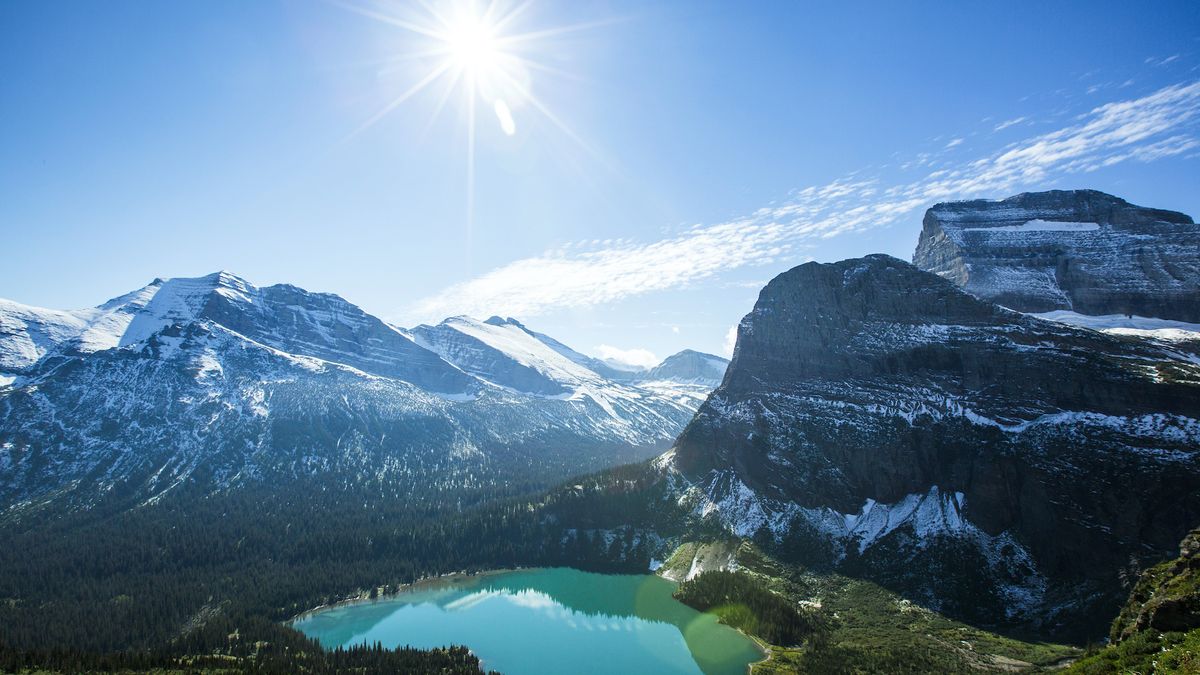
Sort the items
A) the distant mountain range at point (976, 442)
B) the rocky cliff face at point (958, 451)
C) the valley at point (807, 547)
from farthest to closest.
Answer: the distant mountain range at point (976, 442) < the rocky cliff face at point (958, 451) < the valley at point (807, 547)

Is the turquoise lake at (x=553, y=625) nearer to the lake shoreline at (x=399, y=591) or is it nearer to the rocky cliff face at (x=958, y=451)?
the lake shoreline at (x=399, y=591)

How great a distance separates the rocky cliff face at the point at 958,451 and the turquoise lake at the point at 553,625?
39.1 metres

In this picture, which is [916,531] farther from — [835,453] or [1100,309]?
[1100,309]

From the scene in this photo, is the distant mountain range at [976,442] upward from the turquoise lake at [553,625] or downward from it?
upward

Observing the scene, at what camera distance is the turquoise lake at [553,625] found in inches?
4395

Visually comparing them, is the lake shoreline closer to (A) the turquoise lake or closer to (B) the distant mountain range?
(A) the turquoise lake

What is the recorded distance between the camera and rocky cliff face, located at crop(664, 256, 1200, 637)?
383ft

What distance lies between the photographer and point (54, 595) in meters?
143

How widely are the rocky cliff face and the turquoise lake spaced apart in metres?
39.1

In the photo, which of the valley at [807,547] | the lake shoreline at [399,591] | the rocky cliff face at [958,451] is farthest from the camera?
Result: the lake shoreline at [399,591]

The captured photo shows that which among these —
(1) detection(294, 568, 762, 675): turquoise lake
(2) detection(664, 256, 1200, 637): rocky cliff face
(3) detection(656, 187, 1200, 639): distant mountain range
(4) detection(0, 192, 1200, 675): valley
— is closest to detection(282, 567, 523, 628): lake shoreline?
(4) detection(0, 192, 1200, 675): valley

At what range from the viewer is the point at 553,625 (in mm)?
134625

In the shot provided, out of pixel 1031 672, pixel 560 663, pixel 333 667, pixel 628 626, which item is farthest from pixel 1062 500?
pixel 333 667

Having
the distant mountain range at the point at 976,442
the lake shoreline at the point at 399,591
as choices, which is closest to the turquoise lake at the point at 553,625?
the lake shoreline at the point at 399,591
